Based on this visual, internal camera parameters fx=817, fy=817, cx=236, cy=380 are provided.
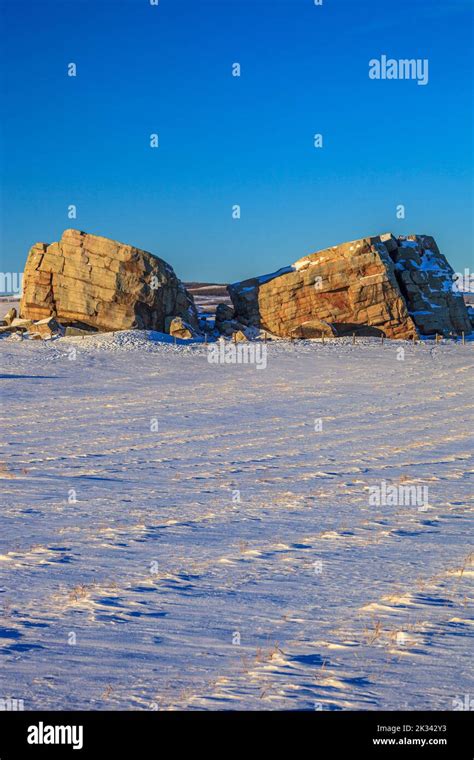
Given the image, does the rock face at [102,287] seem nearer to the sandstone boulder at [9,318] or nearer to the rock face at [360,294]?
the sandstone boulder at [9,318]

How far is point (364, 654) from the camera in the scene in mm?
→ 6785

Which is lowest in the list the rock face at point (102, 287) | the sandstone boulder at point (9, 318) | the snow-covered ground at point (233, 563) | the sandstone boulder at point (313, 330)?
the snow-covered ground at point (233, 563)

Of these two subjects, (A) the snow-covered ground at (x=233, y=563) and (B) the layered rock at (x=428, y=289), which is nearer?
(A) the snow-covered ground at (x=233, y=563)

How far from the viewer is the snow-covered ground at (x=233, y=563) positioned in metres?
6.34

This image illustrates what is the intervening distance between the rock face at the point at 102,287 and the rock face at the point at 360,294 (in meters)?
5.64

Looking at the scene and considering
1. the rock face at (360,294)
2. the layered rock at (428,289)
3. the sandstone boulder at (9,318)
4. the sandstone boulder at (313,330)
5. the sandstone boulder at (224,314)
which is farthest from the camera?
the sandstone boulder at (224,314)

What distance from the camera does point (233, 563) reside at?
940cm

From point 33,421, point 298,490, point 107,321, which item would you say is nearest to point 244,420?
point 33,421

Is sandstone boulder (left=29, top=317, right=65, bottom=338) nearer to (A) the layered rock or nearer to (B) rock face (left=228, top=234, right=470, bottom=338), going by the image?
(B) rock face (left=228, top=234, right=470, bottom=338)

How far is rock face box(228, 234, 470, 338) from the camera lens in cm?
5325

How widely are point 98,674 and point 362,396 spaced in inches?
900

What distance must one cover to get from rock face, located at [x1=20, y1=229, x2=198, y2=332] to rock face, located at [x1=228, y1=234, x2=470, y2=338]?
18.5 ft

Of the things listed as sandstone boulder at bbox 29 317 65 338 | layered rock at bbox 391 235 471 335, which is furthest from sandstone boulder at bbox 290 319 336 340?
sandstone boulder at bbox 29 317 65 338

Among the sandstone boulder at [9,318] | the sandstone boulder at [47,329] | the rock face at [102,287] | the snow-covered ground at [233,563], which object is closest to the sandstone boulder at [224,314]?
the rock face at [102,287]
